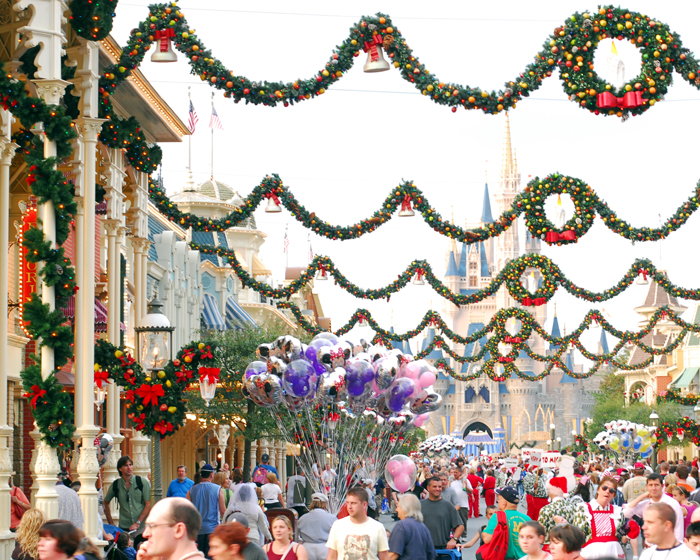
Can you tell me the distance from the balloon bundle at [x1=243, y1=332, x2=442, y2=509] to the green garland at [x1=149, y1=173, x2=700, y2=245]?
7.30 ft

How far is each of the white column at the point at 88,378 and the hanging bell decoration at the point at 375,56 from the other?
3443mm

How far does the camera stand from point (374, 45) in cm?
1350

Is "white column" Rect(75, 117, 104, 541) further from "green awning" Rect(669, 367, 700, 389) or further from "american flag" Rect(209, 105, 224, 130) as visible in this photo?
"green awning" Rect(669, 367, 700, 389)

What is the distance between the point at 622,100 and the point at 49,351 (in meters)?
7.31

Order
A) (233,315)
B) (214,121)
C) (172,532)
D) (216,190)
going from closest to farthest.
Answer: (172,532)
(214,121)
(233,315)
(216,190)

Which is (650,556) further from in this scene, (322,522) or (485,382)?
(485,382)

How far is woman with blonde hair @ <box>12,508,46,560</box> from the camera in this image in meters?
7.79

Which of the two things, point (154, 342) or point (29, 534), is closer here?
point (29, 534)

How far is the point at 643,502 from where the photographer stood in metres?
14.0

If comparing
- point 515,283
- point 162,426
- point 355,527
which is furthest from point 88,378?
point 515,283

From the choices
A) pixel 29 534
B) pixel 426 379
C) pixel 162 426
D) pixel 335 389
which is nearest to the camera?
pixel 29 534

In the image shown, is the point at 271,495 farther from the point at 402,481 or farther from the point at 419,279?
the point at 419,279

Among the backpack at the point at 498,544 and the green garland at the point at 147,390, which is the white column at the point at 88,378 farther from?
the backpack at the point at 498,544

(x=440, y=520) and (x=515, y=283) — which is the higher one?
(x=515, y=283)
